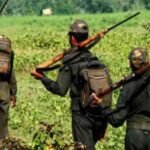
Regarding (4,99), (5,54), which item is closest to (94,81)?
(5,54)

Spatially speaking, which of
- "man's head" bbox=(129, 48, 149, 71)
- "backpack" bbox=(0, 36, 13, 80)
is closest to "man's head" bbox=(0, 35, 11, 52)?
"backpack" bbox=(0, 36, 13, 80)

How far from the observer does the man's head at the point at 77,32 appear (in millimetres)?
7105

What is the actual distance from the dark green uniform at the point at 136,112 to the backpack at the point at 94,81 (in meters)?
0.30

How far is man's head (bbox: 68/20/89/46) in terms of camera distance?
23.3ft

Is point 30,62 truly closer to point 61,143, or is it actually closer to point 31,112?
point 31,112

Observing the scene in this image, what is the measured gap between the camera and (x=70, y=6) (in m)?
117

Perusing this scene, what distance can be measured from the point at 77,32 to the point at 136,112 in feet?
3.62

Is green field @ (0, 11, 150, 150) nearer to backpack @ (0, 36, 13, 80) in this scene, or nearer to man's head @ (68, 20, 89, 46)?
man's head @ (68, 20, 89, 46)

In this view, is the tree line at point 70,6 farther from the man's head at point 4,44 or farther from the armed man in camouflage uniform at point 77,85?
the armed man in camouflage uniform at point 77,85

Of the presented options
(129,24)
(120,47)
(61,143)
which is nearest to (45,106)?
(61,143)

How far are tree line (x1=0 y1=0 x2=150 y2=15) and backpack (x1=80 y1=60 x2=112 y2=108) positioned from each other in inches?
4246

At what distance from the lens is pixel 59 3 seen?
117312mm

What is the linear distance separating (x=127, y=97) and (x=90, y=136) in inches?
33.7

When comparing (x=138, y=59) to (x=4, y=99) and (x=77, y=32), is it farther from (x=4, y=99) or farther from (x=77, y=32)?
(x=4, y=99)
